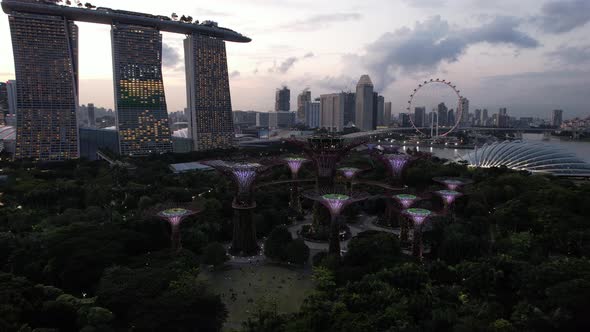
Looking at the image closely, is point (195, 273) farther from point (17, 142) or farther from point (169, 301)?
point (17, 142)

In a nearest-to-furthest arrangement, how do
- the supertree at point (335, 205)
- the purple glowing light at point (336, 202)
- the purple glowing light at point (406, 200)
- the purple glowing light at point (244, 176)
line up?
the purple glowing light at point (336, 202) → the supertree at point (335, 205) → the purple glowing light at point (244, 176) → the purple glowing light at point (406, 200)

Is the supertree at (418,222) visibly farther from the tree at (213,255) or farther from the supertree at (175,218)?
the supertree at (175,218)

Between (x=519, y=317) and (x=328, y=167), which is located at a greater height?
(x=328, y=167)

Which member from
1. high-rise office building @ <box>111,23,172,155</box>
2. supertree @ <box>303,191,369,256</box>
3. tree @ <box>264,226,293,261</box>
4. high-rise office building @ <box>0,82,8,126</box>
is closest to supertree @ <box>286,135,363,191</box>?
supertree @ <box>303,191,369,256</box>

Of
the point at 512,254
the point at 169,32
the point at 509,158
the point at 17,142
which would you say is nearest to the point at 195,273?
the point at 512,254

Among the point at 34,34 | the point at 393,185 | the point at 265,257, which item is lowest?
the point at 265,257

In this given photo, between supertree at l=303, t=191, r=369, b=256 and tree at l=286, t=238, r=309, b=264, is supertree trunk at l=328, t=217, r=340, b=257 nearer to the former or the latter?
supertree at l=303, t=191, r=369, b=256

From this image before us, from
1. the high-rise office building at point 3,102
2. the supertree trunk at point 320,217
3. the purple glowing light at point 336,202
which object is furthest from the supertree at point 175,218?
the high-rise office building at point 3,102
